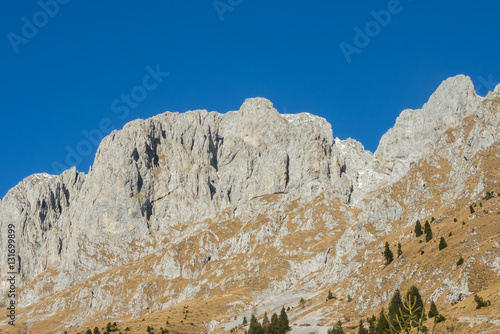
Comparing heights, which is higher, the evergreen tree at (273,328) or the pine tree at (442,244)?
the pine tree at (442,244)

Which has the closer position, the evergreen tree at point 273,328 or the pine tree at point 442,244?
the pine tree at point 442,244

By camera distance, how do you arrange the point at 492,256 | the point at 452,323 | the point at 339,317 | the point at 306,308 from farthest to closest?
the point at 306,308, the point at 339,317, the point at 492,256, the point at 452,323

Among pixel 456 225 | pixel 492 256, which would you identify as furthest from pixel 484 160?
pixel 492 256

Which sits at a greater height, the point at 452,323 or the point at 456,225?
the point at 456,225

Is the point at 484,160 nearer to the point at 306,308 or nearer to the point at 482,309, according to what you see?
the point at 306,308

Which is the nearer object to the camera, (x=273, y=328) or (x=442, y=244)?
(x=442, y=244)

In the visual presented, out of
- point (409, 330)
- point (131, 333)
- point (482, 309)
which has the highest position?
point (131, 333)

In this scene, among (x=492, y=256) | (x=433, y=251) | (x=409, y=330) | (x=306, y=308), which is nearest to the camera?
(x=409, y=330)

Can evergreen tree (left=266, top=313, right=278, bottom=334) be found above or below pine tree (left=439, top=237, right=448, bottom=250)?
below

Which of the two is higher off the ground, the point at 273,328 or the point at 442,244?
the point at 442,244

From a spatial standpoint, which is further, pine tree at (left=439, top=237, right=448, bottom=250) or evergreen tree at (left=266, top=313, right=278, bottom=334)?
evergreen tree at (left=266, top=313, right=278, bottom=334)

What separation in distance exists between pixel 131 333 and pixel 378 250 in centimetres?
9906

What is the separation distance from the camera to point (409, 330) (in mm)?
13109

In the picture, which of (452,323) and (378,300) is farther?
(378,300)
